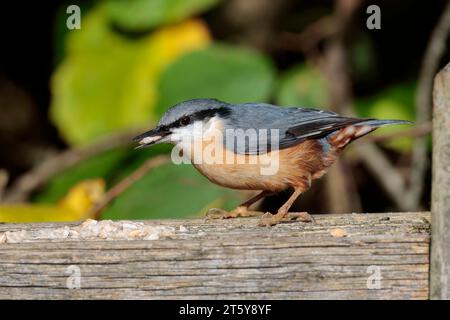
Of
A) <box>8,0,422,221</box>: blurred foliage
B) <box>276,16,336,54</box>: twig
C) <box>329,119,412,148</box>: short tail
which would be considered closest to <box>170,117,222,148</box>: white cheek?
<box>329,119,412,148</box>: short tail

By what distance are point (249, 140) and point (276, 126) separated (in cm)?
17


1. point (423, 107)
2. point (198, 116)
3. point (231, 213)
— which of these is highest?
point (423, 107)

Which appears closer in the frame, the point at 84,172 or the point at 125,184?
the point at 125,184

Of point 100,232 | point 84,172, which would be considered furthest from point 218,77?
point 100,232

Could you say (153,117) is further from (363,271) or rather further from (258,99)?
(363,271)

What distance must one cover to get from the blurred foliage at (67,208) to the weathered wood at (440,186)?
2061 mm

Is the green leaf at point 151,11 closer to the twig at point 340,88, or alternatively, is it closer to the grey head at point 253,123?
the twig at point 340,88

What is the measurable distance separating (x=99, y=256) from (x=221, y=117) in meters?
1.16

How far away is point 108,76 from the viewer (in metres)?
5.22

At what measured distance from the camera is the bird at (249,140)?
10.6 ft

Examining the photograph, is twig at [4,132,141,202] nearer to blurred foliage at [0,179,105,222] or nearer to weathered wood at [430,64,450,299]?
blurred foliage at [0,179,105,222]

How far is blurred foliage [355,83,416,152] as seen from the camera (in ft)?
16.7

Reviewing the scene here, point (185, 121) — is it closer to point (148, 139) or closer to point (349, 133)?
point (148, 139)

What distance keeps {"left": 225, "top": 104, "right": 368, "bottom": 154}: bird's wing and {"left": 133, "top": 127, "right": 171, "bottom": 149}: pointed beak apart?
26cm
